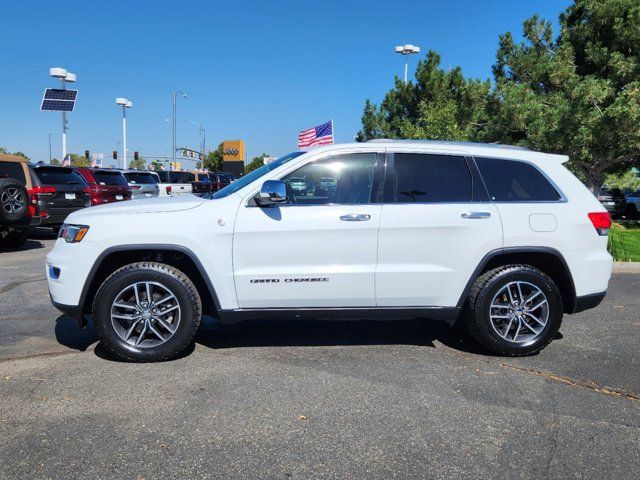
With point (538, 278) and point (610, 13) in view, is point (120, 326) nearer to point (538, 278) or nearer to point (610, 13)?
point (538, 278)

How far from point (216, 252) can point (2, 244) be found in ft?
28.9

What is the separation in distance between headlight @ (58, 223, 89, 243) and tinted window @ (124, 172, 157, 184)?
48.1 ft

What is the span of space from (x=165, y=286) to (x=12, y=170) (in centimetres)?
803

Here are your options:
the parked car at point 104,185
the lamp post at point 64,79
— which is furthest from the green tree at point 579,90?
the lamp post at point 64,79

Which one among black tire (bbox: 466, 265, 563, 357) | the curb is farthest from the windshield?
the curb

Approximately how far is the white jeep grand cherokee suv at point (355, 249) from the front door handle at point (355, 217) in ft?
0.04

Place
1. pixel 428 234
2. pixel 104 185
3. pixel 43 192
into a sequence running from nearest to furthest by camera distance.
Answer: pixel 428 234, pixel 43 192, pixel 104 185

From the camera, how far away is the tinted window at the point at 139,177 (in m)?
18.4

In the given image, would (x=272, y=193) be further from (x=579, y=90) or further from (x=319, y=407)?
(x=579, y=90)

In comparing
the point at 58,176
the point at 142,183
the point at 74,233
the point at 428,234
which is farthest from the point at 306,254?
the point at 142,183

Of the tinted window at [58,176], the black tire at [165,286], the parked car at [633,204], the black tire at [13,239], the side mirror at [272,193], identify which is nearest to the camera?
the side mirror at [272,193]

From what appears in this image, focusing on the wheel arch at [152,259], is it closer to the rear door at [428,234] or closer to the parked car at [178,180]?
the rear door at [428,234]

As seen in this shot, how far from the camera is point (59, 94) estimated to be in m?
32.8

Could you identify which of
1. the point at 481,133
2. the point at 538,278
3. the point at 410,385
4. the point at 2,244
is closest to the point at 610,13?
the point at 481,133
